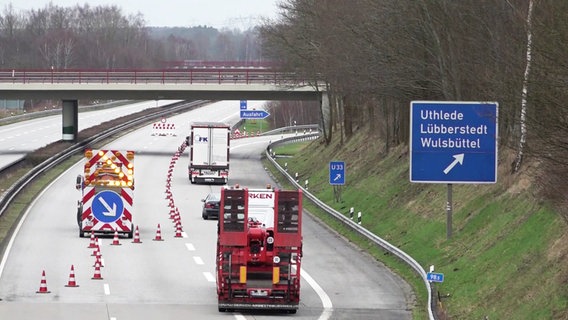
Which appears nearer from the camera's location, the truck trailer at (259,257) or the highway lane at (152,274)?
the truck trailer at (259,257)

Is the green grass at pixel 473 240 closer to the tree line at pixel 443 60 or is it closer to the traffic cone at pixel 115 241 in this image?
the tree line at pixel 443 60

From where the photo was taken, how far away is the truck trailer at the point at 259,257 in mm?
28906

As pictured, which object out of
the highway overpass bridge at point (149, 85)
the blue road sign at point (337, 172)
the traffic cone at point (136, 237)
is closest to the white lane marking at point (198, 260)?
the traffic cone at point (136, 237)

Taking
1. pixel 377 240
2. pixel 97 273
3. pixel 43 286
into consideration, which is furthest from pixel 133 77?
pixel 43 286

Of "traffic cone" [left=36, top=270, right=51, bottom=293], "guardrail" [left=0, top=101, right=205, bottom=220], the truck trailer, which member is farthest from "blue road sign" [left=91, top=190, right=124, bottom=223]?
the truck trailer

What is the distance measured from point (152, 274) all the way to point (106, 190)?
7.59 meters

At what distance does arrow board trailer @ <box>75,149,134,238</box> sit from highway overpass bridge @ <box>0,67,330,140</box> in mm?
→ 39765

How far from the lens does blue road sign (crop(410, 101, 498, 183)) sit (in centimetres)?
3431

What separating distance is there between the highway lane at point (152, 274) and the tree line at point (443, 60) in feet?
17.2

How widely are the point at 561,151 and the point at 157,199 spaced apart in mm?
35945

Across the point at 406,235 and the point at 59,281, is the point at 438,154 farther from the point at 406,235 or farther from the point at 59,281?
the point at 59,281

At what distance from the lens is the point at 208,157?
6831 centimetres

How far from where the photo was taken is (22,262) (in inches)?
1478

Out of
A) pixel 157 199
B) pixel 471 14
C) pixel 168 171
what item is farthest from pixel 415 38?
pixel 168 171
